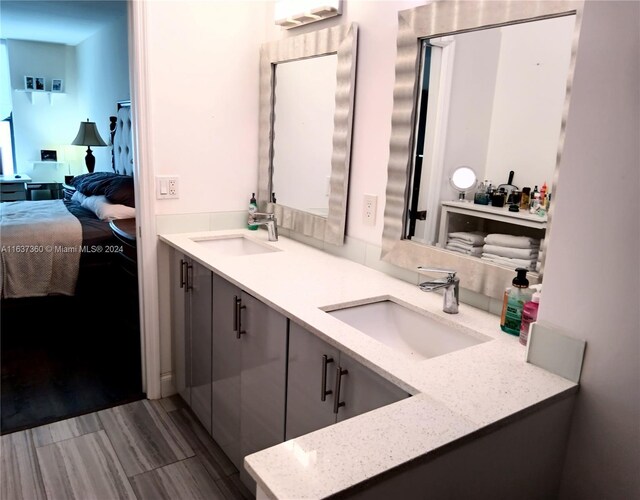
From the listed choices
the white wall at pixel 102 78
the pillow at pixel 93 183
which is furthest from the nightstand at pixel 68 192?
Answer: the white wall at pixel 102 78

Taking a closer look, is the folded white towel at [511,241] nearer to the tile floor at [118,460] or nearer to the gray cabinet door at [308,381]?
the gray cabinet door at [308,381]

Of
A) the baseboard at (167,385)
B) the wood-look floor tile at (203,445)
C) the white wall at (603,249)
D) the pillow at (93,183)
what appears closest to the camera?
the white wall at (603,249)

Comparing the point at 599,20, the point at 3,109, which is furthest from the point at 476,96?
the point at 3,109

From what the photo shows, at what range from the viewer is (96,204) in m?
4.36

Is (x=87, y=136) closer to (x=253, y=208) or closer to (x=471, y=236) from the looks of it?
(x=253, y=208)

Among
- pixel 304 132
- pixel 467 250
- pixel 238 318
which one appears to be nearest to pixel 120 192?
pixel 304 132

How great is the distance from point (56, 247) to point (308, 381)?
289 cm

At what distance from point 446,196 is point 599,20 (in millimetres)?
782

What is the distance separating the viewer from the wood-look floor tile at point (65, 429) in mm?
2200

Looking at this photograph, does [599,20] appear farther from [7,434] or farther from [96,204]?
[96,204]

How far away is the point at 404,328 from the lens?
170 cm

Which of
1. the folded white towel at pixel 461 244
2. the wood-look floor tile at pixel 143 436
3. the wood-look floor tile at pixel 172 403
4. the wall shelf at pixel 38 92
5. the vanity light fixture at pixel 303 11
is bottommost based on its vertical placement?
the wood-look floor tile at pixel 143 436

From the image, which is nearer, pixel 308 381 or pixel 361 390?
pixel 361 390

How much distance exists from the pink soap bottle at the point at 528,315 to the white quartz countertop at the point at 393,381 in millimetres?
31
